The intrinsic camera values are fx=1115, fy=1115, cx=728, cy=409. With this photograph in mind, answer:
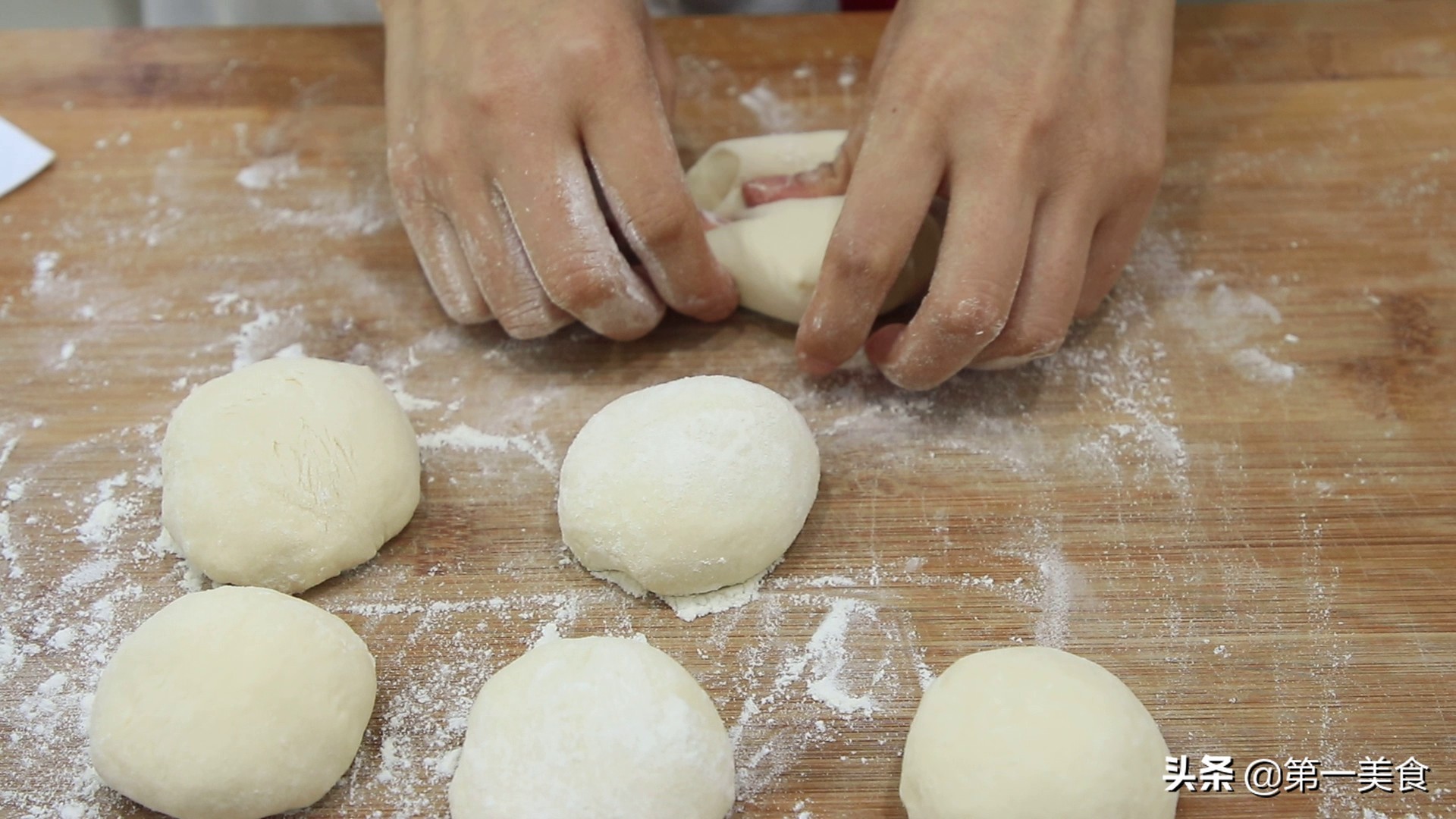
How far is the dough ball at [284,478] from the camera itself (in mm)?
1504

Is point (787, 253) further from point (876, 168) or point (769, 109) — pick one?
point (769, 109)

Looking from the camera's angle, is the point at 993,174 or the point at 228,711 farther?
the point at 993,174

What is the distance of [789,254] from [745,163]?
328mm

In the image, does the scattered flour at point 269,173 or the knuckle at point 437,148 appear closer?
the knuckle at point 437,148

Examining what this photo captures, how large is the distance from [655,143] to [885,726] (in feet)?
2.94

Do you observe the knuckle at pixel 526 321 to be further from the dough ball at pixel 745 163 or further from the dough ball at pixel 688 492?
the dough ball at pixel 745 163

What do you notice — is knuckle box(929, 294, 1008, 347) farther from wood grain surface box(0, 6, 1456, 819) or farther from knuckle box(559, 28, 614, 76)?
knuckle box(559, 28, 614, 76)

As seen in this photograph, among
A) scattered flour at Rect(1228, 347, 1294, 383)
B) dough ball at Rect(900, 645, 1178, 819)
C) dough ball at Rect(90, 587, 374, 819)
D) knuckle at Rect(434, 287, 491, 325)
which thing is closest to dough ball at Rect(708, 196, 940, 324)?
knuckle at Rect(434, 287, 491, 325)

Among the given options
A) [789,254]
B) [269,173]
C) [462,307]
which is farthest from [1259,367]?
[269,173]

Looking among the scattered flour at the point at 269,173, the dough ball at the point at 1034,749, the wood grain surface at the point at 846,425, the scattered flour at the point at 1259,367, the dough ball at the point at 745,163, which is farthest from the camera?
the scattered flour at the point at 269,173

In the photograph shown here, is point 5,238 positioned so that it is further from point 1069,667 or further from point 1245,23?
point 1245,23

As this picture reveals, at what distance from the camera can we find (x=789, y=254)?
179 centimetres

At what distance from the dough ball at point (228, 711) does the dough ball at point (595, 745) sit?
0.17 metres

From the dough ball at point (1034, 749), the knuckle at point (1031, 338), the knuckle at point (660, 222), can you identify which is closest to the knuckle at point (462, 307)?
the knuckle at point (660, 222)
